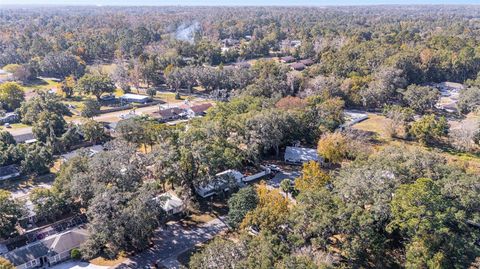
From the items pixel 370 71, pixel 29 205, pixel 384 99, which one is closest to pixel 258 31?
pixel 370 71

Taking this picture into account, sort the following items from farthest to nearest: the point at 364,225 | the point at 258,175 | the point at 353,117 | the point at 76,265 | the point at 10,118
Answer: the point at 353,117
the point at 10,118
the point at 258,175
the point at 76,265
the point at 364,225

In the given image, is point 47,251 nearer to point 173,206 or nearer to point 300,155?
point 173,206

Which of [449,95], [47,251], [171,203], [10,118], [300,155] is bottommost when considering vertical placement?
[449,95]

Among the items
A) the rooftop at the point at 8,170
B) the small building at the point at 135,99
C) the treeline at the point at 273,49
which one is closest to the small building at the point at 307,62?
the treeline at the point at 273,49

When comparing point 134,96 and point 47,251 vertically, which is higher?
point 47,251

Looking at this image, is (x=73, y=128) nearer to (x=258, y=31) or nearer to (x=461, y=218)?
(x=461, y=218)

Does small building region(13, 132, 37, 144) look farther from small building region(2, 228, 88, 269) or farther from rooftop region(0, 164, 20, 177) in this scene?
small building region(2, 228, 88, 269)

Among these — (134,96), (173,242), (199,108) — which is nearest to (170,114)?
(199,108)

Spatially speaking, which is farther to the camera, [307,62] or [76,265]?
[307,62]

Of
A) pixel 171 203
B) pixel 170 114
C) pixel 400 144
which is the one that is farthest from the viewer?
pixel 170 114

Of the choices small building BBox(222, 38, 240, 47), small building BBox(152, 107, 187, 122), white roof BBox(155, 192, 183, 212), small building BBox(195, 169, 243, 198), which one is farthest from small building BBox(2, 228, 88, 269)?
small building BBox(222, 38, 240, 47)
